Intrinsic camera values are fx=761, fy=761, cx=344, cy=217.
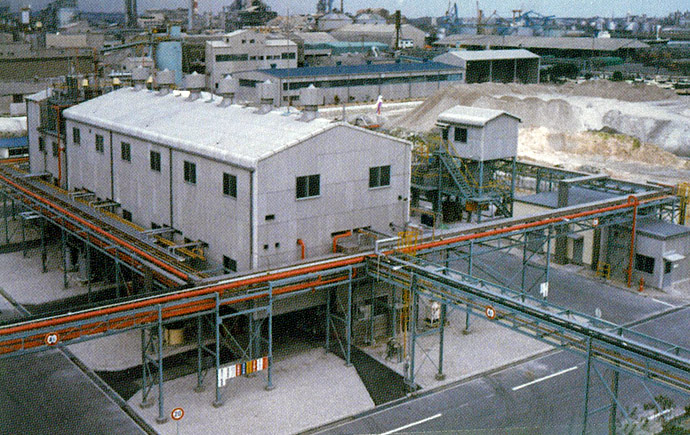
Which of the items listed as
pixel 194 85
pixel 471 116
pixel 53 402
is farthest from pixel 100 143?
pixel 471 116

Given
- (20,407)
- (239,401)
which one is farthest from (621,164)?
(20,407)

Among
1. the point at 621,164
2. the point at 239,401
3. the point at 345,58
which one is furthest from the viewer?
the point at 345,58

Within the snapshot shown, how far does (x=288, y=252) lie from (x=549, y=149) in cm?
5855

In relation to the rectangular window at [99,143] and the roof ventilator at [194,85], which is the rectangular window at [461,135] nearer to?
the roof ventilator at [194,85]

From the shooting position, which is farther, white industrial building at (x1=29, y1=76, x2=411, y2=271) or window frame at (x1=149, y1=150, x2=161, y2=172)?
window frame at (x1=149, y1=150, x2=161, y2=172)

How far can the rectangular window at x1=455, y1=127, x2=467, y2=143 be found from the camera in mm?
52053

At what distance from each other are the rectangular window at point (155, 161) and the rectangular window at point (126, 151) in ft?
9.67

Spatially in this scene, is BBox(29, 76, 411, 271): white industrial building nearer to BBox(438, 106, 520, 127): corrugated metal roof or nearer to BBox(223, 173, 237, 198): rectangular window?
BBox(223, 173, 237, 198): rectangular window

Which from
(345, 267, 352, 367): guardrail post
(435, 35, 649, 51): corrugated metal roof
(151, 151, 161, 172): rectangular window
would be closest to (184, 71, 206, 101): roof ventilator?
(151, 151, 161, 172): rectangular window

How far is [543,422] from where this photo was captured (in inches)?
1163

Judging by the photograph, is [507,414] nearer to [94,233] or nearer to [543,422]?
[543,422]

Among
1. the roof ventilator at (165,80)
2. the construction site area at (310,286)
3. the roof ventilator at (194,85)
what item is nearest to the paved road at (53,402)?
the construction site area at (310,286)

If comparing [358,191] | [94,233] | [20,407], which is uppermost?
[358,191]

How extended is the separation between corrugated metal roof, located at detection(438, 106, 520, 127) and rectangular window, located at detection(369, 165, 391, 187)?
13.5 metres
